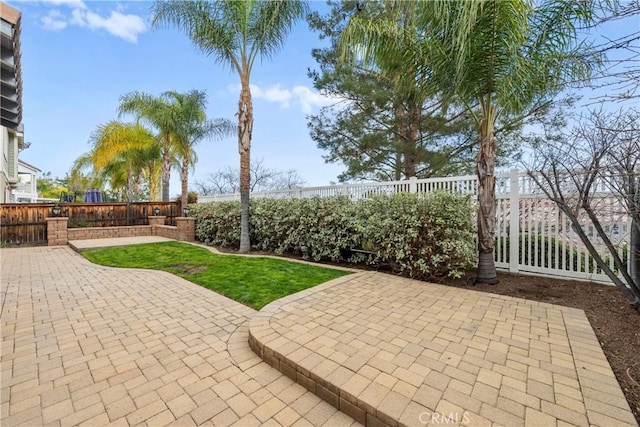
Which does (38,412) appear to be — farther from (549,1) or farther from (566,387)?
(549,1)

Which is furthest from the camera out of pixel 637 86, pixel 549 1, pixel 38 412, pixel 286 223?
pixel 286 223

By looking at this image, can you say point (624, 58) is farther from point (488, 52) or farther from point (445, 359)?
point (445, 359)

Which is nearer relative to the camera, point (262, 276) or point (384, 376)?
point (384, 376)

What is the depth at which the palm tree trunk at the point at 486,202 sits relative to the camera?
502 centimetres

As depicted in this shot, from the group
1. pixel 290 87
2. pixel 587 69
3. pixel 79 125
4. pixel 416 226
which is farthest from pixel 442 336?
pixel 79 125

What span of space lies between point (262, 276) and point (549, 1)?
653 centimetres

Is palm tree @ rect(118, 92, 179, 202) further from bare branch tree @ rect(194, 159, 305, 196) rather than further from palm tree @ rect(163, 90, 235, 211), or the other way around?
bare branch tree @ rect(194, 159, 305, 196)

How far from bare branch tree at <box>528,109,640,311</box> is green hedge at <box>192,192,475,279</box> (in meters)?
1.45

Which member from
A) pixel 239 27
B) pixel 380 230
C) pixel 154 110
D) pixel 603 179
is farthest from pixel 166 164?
pixel 603 179

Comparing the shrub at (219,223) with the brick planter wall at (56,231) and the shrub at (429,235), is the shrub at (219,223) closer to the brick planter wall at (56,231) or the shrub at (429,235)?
the brick planter wall at (56,231)

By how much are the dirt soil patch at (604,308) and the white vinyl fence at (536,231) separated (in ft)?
0.79

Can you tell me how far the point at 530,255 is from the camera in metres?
5.29

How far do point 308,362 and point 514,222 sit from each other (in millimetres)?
4990

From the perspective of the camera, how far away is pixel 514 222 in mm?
5406
